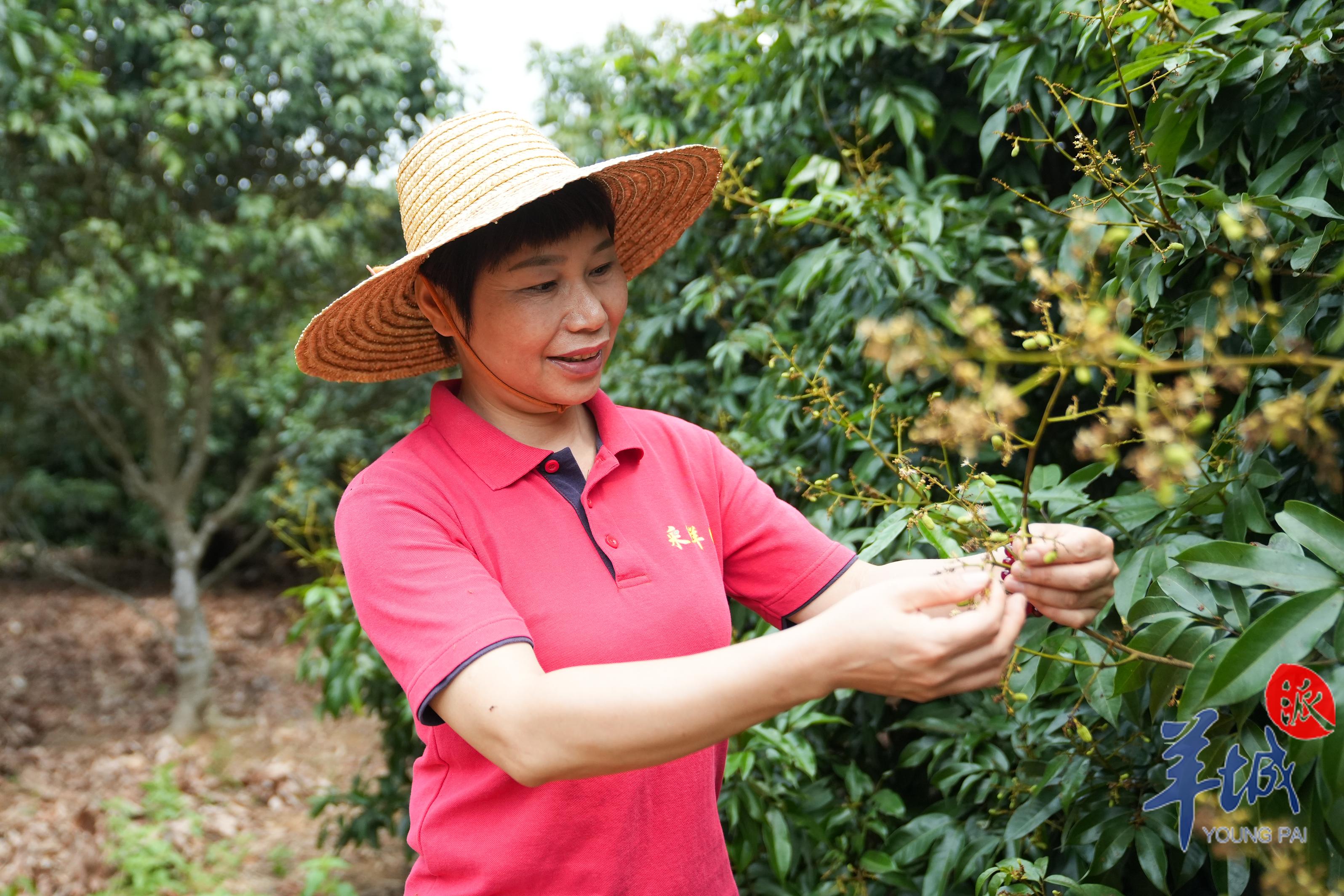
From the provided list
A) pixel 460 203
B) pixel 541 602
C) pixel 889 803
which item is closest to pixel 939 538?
pixel 541 602

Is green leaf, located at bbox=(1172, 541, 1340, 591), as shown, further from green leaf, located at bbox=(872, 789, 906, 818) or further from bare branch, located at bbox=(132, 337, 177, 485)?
bare branch, located at bbox=(132, 337, 177, 485)

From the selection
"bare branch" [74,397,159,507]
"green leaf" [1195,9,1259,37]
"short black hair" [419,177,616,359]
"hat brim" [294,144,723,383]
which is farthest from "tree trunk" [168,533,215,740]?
"green leaf" [1195,9,1259,37]

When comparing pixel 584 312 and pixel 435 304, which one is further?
pixel 435 304

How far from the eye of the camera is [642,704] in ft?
2.93

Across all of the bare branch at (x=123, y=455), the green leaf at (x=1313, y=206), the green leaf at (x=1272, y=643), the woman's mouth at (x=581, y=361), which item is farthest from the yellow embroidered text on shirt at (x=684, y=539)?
the bare branch at (x=123, y=455)

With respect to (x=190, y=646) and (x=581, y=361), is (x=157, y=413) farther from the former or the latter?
(x=581, y=361)

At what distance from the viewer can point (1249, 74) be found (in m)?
1.22

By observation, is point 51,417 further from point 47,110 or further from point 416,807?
point 416,807

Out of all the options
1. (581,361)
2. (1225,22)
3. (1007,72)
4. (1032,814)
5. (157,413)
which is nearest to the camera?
(1225,22)

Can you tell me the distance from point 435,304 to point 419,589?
0.48 metres

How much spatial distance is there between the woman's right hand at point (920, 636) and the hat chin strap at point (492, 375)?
23.3 inches

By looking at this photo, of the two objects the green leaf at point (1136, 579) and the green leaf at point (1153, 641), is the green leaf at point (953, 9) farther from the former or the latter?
the green leaf at point (1153, 641)

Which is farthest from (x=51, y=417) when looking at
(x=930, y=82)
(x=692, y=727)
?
(x=692, y=727)

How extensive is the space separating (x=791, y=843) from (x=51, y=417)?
7611 millimetres
